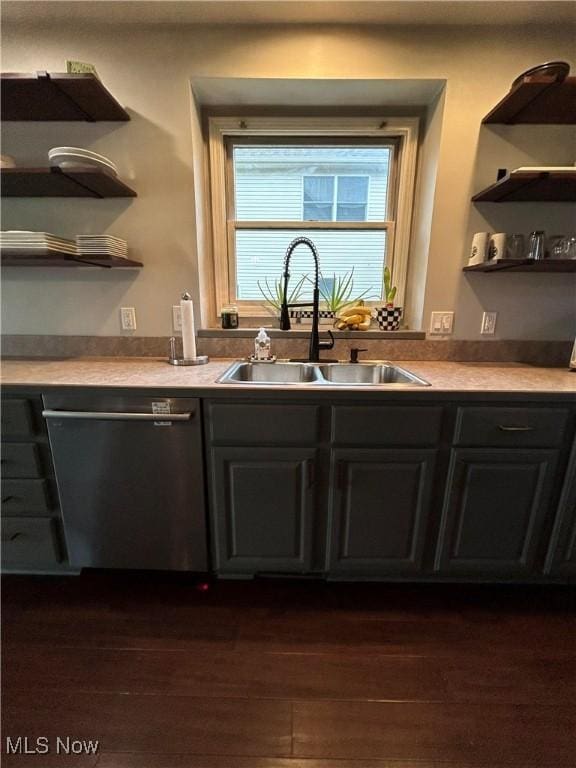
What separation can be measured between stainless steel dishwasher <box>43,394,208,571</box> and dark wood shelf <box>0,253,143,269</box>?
2.01 ft

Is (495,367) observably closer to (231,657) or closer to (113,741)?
(231,657)

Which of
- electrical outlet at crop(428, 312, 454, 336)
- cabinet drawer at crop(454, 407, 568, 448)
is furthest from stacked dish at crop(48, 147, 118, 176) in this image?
cabinet drawer at crop(454, 407, 568, 448)

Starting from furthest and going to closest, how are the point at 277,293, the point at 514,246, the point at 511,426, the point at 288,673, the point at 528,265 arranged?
1. the point at 277,293
2. the point at 514,246
3. the point at 528,265
4. the point at 511,426
5. the point at 288,673

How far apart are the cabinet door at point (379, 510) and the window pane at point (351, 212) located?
4.39 ft

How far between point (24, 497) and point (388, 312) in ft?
6.34

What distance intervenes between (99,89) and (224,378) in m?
1.29

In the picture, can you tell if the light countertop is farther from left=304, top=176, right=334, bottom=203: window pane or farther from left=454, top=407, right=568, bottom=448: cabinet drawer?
Result: left=304, top=176, right=334, bottom=203: window pane

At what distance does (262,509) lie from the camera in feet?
4.28

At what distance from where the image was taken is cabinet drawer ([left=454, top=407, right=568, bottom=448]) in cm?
120

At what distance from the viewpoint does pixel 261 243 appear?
6.13ft

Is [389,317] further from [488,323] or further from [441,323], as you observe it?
[488,323]

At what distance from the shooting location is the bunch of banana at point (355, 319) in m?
1.71

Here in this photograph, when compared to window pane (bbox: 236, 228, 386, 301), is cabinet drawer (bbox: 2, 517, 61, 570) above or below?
below

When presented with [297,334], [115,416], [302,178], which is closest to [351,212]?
[302,178]
